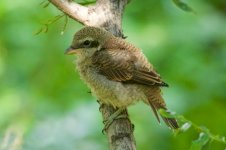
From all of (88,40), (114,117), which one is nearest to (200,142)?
(114,117)

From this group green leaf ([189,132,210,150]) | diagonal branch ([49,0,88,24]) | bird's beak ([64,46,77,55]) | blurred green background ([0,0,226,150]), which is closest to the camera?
green leaf ([189,132,210,150])

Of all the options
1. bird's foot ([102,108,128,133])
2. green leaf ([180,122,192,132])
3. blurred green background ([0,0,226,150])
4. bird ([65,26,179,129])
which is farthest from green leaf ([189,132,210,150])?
blurred green background ([0,0,226,150])

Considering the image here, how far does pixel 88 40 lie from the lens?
3.84 metres

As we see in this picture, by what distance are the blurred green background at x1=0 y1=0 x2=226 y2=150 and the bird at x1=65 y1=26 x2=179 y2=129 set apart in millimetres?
445

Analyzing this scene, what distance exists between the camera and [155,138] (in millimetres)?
4383

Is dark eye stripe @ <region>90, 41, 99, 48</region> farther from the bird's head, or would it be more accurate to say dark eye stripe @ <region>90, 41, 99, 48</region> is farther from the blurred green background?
the blurred green background

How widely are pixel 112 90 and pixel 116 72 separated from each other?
0.37 ft

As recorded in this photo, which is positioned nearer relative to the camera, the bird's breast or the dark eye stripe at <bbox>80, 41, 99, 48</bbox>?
the bird's breast

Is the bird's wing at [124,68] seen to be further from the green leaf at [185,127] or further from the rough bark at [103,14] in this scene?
the green leaf at [185,127]

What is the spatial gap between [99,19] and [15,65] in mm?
1301

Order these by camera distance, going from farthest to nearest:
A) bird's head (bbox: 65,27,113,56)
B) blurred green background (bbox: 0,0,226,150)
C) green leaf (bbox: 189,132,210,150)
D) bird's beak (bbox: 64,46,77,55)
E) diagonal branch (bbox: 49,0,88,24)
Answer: blurred green background (bbox: 0,0,226,150) < bird's beak (bbox: 64,46,77,55) < bird's head (bbox: 65,27,113,56) < diagonal branch (bbox: 49,0,88,24) < green leaf (bbox: 189,132,210,150)

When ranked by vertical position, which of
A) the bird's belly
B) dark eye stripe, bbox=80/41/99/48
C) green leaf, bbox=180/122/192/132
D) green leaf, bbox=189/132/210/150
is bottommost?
green leaf, bbox=189/132/210/150

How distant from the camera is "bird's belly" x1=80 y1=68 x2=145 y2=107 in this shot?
3.66 meters

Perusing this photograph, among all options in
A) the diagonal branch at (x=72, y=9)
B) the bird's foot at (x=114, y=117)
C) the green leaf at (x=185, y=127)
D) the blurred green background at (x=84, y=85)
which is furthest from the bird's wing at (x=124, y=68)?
the green leaf at (x=185, y=127)
